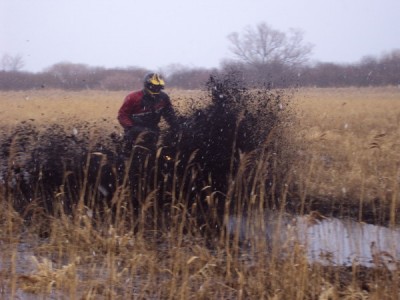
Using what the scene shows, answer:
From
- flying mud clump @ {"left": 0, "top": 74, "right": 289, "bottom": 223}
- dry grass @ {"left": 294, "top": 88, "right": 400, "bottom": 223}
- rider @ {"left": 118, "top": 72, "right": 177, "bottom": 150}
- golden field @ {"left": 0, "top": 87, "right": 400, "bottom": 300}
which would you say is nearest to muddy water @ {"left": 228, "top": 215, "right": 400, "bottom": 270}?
golden field @ {"left": 0, "top": 87, "right": 400, "bottom": 300}

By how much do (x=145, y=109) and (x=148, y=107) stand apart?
2.2 inches

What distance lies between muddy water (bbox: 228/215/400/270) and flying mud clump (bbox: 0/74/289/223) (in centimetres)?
102

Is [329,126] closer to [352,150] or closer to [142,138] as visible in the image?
[352,150]

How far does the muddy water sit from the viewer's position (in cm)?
498

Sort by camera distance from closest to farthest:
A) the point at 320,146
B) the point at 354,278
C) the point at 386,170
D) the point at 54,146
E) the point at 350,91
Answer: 1. the point at 354,278
2. the point at 54,146
3. the point at 386,170
4. the point at 320,146
5. the point at 350,91

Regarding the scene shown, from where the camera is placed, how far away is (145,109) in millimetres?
8250

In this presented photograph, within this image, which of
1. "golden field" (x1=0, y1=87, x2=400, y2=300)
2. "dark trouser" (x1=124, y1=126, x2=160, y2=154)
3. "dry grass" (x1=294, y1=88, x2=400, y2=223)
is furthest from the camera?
"dry grass" (x1=294, y1=88, x2=400, y2=223)

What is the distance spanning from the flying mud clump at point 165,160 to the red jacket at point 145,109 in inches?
13.2

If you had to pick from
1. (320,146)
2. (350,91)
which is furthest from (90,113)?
(350,91)

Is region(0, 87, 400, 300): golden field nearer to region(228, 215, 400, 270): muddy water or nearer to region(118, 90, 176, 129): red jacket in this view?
region(228, 215, 400, 270): muddy water

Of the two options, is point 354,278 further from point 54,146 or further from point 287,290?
point 54,146

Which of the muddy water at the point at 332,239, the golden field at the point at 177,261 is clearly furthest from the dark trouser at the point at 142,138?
the muddy water at the point at 332,239

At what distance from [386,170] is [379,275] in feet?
15.1

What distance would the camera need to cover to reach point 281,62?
15.6 meters
